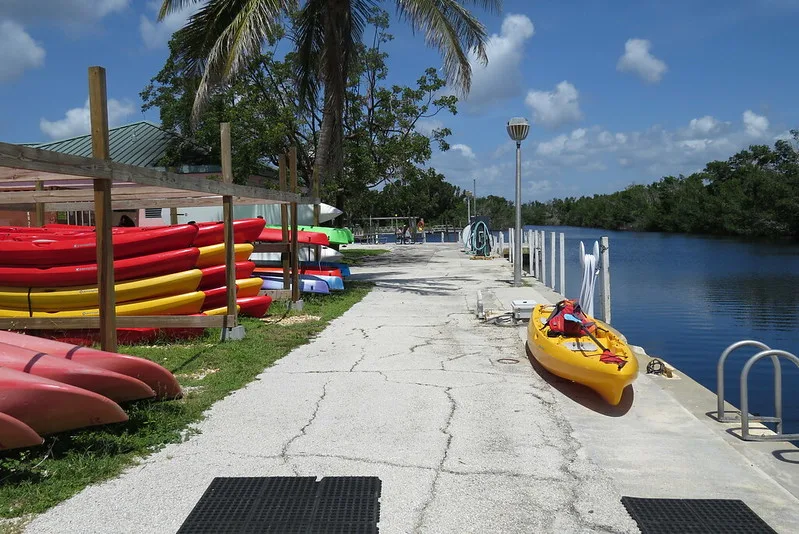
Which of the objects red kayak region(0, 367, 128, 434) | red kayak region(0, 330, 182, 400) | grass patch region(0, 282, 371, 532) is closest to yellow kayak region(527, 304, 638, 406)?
grass patch region(0, 282, 371, 532)

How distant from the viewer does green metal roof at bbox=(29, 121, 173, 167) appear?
26769mm

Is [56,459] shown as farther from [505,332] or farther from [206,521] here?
[505,332]

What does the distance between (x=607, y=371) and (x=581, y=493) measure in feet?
7.43

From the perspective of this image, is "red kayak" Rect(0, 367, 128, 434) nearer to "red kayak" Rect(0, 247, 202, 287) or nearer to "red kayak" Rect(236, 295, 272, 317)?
"red kayak" Rect(0, 247, 202, 287)

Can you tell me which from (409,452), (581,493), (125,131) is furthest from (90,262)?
(125,131)

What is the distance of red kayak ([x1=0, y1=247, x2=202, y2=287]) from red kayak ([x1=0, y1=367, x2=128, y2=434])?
528 cm

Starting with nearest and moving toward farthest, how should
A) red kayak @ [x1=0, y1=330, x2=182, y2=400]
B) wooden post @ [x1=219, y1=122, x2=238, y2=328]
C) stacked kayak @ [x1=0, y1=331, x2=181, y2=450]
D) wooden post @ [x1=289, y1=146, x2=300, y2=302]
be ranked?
stacked kayak @ [x1=0, y1=331, x2=181, y2=450], red kayak @ [x1=0, y1=330, x2=182, y2=400], wooden post @ [x1=219, y1=122, x2=238, y2=328], wooden post @ [x1=289, y1=146, x2=300, y2=302]

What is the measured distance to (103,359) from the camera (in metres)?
5.78

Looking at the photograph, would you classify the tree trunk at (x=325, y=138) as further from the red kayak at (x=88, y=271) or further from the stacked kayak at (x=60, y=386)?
the stacked kayak at (x=60, y=386)

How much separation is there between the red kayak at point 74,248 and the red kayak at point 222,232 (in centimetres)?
67

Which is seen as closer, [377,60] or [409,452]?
[409,452]

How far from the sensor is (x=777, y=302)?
20.2 meters

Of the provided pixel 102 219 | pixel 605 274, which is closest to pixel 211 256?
pixel 102 219

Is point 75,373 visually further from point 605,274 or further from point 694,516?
point 605,274
